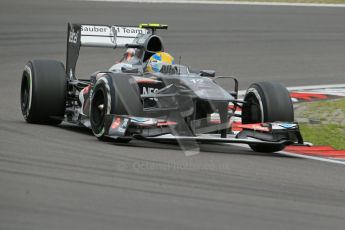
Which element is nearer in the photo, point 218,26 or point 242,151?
point 242,151

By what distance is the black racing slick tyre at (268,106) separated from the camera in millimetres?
11250

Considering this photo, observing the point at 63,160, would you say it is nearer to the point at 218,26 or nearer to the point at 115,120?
the point at 115,120

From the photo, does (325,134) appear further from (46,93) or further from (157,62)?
(46,93)

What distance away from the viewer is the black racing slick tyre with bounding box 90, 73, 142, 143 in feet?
36.3

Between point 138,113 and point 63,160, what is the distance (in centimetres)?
173

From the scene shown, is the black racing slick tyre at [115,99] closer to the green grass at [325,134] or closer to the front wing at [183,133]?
the front wing at [183,133]

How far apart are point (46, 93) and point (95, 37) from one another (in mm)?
1685

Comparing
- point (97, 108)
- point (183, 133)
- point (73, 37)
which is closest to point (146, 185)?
point (183, 133)

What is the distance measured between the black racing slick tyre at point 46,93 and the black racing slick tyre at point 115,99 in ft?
3.96

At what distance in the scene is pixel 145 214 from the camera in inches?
287

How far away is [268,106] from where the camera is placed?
11.3 meters

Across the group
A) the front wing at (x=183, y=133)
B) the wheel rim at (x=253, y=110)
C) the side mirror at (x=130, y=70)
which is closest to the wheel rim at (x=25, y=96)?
the side mirror at (x=130, y=70)

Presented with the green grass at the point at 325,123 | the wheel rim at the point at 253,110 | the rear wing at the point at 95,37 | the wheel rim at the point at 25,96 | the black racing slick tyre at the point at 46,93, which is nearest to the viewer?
the wheel rim at the point at 253,110

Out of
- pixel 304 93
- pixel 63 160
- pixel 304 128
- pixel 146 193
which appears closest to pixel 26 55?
pixel 304 93
